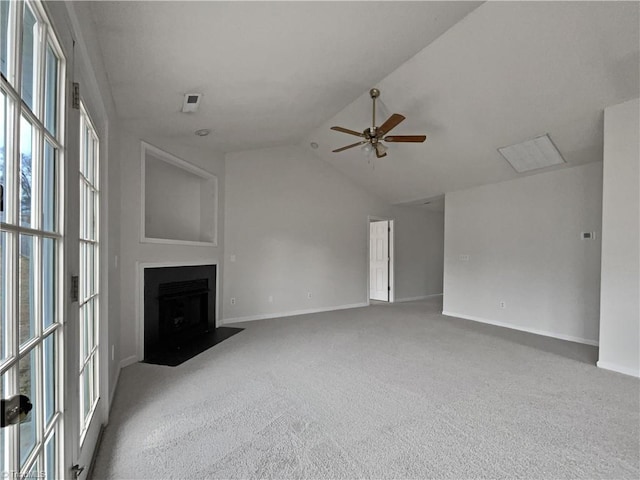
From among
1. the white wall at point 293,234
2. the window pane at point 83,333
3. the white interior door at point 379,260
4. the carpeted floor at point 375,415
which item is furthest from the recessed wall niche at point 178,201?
the white interior door at point 379,260

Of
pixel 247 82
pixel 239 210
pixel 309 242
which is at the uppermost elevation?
pixel 247 82

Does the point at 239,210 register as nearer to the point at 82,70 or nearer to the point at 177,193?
the point at 177,193

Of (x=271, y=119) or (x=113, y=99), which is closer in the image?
(x=113, y=99)

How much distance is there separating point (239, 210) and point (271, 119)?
181 centimetres

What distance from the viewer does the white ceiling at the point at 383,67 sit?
224 cm

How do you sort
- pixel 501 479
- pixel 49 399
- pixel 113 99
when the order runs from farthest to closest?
pixel 113 99
pixel 501 479
pixel 49 399

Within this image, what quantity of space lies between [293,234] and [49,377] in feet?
16.2

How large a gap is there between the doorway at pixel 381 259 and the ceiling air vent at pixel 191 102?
471 cm

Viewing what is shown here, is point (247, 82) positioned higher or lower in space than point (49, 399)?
higher

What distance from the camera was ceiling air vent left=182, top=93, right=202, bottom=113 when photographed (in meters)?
2.97

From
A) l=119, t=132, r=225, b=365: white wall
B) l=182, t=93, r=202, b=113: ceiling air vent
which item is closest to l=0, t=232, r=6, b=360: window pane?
l=182, t=93, r=202, b=113: ceiling air vent

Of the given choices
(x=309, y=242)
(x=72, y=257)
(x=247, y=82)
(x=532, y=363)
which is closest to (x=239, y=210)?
(x=309, y=242)

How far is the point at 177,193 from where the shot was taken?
15.5 feet

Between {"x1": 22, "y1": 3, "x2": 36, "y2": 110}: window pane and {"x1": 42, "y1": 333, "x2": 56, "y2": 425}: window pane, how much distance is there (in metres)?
0.79
